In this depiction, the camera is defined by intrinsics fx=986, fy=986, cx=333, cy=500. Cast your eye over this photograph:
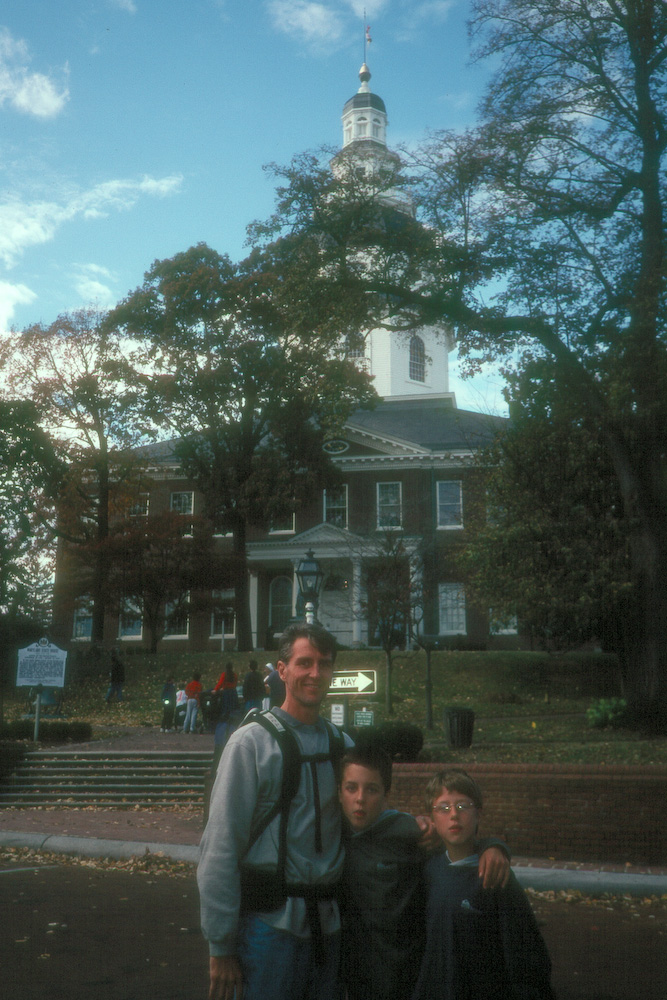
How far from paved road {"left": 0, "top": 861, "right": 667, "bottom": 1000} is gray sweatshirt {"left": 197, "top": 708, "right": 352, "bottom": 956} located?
3.46 m

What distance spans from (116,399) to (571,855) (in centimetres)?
3165

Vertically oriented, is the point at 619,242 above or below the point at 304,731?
above

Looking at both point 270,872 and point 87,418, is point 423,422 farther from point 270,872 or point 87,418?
point 270,872

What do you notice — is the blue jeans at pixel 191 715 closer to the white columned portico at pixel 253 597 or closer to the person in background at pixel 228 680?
the person in background at pixel 228 680

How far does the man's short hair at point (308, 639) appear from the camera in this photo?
3.30m

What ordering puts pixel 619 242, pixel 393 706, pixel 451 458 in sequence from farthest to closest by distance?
1. pixel 451 458
2. pixel 393 706
3. pixel 619 242

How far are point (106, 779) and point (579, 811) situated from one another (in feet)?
34.1

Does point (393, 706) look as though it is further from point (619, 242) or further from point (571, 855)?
point (571, 855)

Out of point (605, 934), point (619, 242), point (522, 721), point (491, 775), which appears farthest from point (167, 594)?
point (605, 934)

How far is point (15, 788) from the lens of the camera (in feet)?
59.7

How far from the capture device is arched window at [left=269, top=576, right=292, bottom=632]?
44.9m

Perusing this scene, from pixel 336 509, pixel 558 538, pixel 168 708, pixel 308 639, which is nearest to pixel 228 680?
pixel 168 708

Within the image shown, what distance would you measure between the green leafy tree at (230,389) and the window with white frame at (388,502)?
388cm

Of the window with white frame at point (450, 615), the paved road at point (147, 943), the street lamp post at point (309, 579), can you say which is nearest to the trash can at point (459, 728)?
the street lamp post at point (309, 579)
